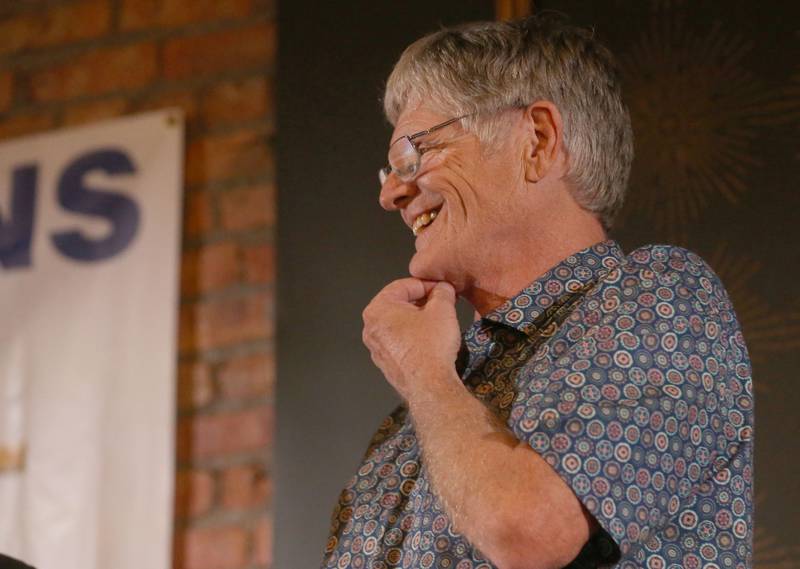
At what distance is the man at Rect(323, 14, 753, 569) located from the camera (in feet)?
3.86

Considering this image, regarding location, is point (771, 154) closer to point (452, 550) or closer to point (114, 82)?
point (452, 550)

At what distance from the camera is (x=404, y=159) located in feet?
5.28

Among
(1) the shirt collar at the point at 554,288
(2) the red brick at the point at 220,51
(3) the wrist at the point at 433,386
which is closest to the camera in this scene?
(3) the wrist at the point at 433,386

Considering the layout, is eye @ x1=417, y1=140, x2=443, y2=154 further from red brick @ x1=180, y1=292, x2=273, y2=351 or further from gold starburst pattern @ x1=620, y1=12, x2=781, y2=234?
red brick @ x1=180, y1=292, x2=273, y2=351

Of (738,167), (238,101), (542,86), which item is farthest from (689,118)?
(238,101)

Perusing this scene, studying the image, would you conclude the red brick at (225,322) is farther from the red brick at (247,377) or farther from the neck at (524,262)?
the neck at (524,262)

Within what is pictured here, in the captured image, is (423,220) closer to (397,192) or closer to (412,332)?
(397,192)

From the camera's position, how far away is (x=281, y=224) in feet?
7.28

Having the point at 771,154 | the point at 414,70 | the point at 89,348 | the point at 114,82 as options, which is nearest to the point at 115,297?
Answer: the point at 89,348

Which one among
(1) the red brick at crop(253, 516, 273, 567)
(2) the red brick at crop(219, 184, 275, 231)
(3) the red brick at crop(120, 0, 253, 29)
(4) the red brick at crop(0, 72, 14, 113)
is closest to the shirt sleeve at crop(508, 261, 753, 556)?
(1) the red brick at crop(253, 516, 273, 567)

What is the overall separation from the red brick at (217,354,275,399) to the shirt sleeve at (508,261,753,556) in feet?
3.15

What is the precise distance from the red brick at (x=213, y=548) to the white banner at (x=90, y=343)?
59 millimetres

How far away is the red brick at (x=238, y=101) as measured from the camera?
7.86 feet

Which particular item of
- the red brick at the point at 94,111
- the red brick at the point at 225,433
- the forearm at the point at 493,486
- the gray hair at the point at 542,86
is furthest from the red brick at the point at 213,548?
the forearm at the point at 493,486
